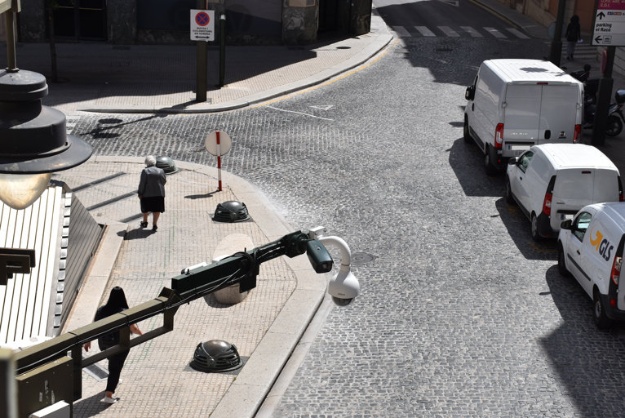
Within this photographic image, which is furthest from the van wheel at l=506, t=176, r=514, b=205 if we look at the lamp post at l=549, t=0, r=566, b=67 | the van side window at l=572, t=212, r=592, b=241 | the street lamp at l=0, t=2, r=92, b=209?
the street lamp at l=0, t=2, r=92, b=209

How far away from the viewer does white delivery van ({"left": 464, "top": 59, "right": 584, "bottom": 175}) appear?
72.2ft

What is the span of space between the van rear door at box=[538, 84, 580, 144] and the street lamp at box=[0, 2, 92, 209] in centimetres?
1815

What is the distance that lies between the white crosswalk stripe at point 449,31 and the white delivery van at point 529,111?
1868cm

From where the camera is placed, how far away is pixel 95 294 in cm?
1564

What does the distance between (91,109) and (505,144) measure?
1157cm

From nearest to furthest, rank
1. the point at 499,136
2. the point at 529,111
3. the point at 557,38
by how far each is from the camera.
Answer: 1. the point at 529,111
2. the point at 499,136
3. the point at 557,38

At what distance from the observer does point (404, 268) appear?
1748 cm

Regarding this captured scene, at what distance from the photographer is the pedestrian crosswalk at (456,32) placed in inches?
1623

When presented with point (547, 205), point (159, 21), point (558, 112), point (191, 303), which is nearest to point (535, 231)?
point (547, 205)

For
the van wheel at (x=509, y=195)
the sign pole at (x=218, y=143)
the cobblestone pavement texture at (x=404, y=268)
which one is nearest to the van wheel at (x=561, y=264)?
the cobblestone pavement texture at (x=404, y=268)

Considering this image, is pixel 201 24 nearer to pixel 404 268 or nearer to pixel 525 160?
pixel 525 160

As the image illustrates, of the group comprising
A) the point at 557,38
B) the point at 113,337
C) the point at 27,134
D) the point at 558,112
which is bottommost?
the point at 113,337

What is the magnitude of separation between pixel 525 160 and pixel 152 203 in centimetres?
775

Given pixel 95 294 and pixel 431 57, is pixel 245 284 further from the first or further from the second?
pixel 431 57
